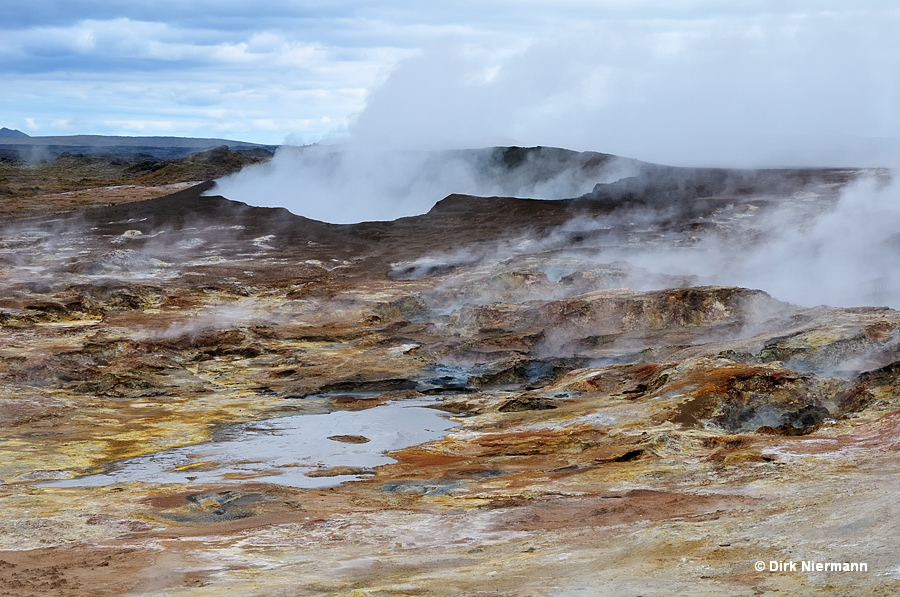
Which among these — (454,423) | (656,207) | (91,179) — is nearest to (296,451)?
(454,423)

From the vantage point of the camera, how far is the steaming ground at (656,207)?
42969 millimetres

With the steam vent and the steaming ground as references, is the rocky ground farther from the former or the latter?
the steam vent

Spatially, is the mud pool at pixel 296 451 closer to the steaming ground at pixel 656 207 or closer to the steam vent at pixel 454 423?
Result: the steam vent at pixel 454 423

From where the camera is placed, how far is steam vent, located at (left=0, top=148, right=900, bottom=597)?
35.1 ft

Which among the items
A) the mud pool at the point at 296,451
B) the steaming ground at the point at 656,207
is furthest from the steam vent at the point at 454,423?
the steaming ground at the point at 656,207

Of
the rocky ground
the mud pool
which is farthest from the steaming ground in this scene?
the mud pool

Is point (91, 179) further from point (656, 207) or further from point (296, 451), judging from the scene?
point (296, 451)

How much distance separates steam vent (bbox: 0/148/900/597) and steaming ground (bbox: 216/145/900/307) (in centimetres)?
52

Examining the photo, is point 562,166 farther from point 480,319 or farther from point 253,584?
point 253,584

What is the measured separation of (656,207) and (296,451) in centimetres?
4715

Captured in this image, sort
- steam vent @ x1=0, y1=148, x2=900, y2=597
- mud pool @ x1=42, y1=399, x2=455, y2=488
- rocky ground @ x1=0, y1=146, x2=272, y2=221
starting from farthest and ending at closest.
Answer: rocky ground @ x1=0, y1=146, x2=272, y2=221
mud pool @ x1=42, y1=399, x2=455, y2=488
steam vent @ x1=0, y1=148, x2=900, y2=597

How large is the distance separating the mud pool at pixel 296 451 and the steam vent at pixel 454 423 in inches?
4.9

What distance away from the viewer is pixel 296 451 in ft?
70.3

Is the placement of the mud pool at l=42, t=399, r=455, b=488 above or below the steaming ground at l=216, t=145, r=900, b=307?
below
